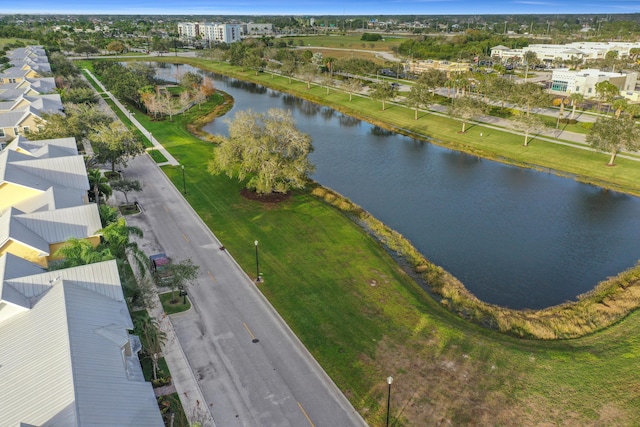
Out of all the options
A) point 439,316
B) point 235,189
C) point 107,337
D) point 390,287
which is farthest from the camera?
point 235,189

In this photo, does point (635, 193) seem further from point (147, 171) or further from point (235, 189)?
point (147, 171)

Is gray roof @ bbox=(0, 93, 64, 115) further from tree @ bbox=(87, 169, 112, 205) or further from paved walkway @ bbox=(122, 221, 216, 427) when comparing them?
paved walkway @ bbox=(122, 221, 216, 427)

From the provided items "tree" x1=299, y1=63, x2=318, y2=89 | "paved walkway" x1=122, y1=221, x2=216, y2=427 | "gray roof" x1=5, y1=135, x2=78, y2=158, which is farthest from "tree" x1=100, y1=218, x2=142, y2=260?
"tree" x1=299, y1=63, x2=318, y2=89

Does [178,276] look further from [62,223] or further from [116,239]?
[62,223]

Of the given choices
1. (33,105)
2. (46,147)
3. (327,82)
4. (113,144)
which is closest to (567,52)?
(327,82)

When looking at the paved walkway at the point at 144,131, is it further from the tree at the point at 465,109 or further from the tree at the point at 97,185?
the tree at the point at 465,109

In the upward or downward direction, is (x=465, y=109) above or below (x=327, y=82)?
above

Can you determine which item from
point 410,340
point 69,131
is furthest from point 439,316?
point 69,131
